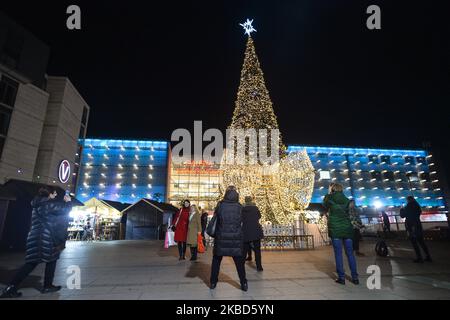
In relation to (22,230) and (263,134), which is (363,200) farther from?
(22,230)

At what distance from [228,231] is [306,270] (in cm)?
271

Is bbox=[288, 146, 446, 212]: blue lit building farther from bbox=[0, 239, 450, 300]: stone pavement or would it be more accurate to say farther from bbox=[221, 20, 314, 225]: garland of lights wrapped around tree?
bbox=[0, 239, 450, 300]: stone pavement

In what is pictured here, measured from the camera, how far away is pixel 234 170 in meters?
11.8

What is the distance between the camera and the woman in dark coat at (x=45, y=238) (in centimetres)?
406

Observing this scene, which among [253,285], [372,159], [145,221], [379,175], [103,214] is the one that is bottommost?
[253,285]

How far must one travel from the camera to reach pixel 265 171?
12.0m

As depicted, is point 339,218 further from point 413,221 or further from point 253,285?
point 413,221

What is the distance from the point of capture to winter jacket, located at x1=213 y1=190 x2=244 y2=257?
4.23 m

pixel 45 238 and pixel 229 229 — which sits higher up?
pixel 229 229

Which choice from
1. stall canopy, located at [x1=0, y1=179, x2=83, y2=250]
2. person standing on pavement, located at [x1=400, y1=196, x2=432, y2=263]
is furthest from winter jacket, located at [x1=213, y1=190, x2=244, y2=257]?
stall canopy, located at [x1=0, y1=179, x2=83, y2=250]

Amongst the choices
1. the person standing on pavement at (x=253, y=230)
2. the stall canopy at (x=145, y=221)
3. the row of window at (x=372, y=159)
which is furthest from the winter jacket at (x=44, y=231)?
the row of window at (x=372, y=159)

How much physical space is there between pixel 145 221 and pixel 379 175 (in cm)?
7457

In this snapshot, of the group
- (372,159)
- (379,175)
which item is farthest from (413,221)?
(372,159)

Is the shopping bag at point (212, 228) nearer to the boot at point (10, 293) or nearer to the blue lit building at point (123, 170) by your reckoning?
Result: the boot at point (10, 293)
